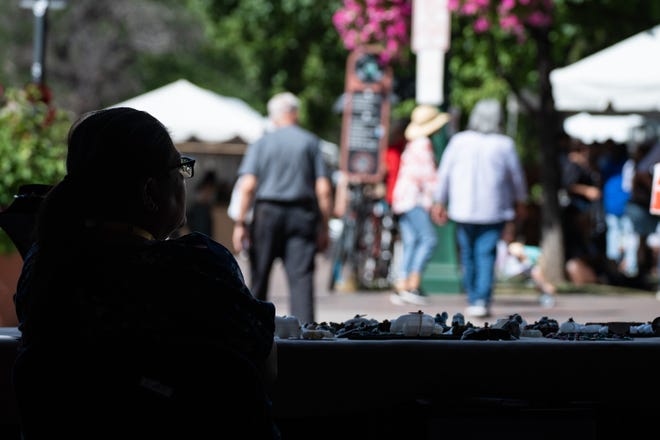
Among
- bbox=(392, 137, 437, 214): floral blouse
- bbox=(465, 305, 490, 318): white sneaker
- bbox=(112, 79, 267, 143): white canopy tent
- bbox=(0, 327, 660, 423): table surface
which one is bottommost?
bbox=(465, 305, 490, 318): white sneaker

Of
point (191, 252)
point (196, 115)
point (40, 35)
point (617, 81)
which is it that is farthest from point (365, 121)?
point (191, 252)

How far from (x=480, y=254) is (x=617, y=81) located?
4.51 metres

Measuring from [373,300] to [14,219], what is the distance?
1112 cm

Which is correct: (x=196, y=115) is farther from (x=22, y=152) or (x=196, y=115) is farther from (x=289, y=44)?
(x=22, y=152)

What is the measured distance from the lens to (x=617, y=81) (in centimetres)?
1551

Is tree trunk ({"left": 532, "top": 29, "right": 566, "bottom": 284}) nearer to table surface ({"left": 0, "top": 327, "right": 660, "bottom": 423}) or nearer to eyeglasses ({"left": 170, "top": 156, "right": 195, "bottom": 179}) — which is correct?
table surface ({"left": 0, "top": 327, "right": 660, "bottom": 423})

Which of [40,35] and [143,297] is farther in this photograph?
[40,35]

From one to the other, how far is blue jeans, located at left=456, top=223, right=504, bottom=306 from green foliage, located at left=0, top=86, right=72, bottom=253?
10.3 ft

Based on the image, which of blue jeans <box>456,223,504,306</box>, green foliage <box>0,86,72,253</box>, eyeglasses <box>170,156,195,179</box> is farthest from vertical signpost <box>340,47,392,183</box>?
eyeglasses <box>170,156,195,179</box>

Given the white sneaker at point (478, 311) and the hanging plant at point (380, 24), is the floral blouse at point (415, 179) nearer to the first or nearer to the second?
the white sneaker at point (478, 311)

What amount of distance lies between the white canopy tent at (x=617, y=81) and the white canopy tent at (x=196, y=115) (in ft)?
33.5

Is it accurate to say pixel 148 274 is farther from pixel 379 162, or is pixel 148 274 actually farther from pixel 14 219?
pixel 379 162

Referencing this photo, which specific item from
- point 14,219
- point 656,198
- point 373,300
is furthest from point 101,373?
point 373,300

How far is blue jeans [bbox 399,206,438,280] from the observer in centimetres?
1362
